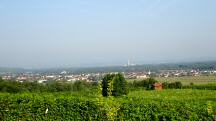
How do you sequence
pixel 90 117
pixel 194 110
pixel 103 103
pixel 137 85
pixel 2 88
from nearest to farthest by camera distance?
pixel 103 103 → pixel 194 110 → pixel 90 117 → pixel 2 88 → pixel 137 85

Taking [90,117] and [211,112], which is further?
[90,117]

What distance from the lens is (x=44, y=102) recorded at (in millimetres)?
17156

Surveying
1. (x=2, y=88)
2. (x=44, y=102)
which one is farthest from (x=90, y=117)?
(x=2, y=88)

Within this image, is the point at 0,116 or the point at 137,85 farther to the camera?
the point at 137,85

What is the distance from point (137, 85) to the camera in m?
59.8

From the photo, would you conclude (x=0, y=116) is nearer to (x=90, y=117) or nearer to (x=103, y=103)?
(x=90, y=117)

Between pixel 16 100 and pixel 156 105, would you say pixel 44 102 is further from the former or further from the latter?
pixel 156 105

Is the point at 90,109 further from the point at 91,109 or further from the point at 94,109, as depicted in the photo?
the point at 94,109

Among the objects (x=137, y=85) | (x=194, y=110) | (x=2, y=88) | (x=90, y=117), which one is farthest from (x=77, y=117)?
Answer: (x=137, y=85)

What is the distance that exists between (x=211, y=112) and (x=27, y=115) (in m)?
7.59

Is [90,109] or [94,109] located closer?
[94,109]

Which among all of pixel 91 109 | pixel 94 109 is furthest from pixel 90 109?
pixel 94 109

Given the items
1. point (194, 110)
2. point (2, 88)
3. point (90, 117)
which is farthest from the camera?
point (2, 88)

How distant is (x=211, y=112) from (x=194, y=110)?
1613mm
